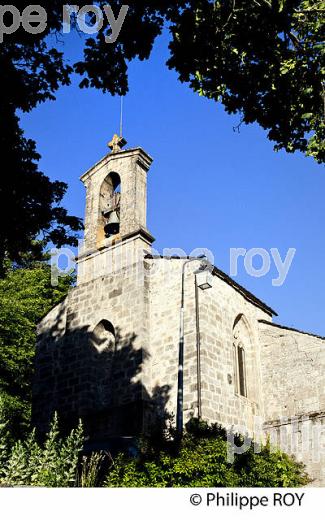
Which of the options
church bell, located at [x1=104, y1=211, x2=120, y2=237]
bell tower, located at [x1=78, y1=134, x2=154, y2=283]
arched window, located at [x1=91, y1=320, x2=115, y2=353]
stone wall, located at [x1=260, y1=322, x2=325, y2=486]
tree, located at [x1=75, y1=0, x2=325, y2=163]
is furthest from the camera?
church bell, located at [x1=104, y1=211, x2=120, y2=237]

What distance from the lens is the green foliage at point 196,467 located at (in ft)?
29.5

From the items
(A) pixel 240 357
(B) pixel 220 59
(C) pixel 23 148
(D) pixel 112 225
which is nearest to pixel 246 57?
(B) pixel 220 59

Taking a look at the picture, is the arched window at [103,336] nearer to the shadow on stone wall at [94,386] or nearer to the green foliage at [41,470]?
the shadow on stone wall at [94,386]

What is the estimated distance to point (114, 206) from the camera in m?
17.9

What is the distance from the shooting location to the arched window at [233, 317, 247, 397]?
1712cm

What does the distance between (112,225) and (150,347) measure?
4074mm

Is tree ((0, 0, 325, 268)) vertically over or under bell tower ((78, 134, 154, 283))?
under

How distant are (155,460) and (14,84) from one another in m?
6.44

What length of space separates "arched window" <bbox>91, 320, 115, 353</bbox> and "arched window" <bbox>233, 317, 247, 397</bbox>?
3.66 m

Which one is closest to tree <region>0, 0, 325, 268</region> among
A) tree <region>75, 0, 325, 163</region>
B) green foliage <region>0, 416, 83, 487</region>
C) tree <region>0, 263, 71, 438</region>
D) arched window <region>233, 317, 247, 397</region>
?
tree <region>75, 0, 325, 163</region>

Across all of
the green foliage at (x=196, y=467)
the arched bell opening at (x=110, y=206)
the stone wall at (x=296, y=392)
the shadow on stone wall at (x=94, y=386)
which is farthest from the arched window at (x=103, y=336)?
the green foliage at (x=196, y=467)

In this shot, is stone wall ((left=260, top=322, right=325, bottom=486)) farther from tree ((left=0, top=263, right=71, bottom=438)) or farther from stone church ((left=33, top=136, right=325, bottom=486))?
tree ((left=0, top=263, right=71, bottom=438))

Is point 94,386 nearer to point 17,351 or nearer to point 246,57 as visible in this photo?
point 17,351

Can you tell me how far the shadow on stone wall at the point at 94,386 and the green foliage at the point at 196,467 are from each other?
14.0 feet
